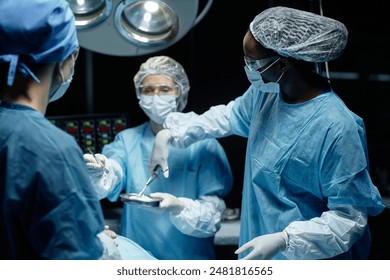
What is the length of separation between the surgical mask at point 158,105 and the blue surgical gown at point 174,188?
0.42 feet

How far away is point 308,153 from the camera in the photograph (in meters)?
1.47

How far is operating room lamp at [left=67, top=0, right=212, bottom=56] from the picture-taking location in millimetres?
1752

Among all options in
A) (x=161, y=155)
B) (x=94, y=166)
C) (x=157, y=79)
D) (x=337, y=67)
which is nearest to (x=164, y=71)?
(x=157, y=79)

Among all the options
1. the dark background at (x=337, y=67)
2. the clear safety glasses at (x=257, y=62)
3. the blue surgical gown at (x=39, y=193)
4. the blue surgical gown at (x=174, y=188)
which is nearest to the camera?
the blue surgical gown at (x=39, y=193)

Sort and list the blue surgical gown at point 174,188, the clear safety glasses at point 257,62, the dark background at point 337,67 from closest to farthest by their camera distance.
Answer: the clear safety glasses at point 257,62 < the blue surgical gown at point 174,188 < the dark background at point 337,67

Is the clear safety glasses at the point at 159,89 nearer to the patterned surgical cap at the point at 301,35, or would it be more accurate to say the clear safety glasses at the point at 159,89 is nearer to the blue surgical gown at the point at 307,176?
the blue surgical gown at the point at 307,176

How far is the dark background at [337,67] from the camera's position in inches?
78.5

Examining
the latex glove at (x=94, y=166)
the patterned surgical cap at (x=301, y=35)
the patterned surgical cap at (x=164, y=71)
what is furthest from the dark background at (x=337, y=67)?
the latex glove at (x=94, y=166)

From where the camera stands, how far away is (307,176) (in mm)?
1479

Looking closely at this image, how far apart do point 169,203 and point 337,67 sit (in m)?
0.88

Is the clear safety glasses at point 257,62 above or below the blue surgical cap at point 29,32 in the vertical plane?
below
